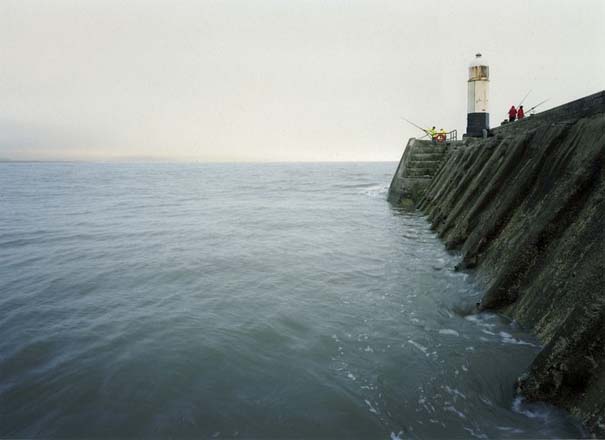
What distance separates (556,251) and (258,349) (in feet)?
15.2

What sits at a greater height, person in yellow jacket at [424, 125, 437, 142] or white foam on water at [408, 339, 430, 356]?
person in yellow jacket at [424, 125, 437, 142]

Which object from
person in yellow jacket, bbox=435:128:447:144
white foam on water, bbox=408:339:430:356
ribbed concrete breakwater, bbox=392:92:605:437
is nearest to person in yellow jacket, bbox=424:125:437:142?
person in yellow jacket, bbox=435:128:447:144

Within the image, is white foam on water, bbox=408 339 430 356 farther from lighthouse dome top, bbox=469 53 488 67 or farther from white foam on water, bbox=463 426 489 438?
lighthouse dome top, bbox=469 53 488 67

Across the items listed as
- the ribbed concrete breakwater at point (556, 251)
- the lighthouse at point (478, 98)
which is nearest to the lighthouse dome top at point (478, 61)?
the lighthouse at point (478, 98)

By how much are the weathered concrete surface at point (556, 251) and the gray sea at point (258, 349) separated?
310 millimetres

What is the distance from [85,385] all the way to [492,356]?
545 centimetres

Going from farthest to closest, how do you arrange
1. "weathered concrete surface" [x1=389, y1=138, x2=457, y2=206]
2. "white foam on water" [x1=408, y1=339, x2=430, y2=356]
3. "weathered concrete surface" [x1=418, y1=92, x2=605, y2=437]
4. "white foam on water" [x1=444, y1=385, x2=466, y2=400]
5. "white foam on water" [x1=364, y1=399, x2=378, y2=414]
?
"weathered concrete surface" [x1=389, y1=138, x2=457, y2=206] → "white foam on water" [x1=408, y1=339, x2=430, y2=356] → "white foam on water" [x1=444, y1=385, x2=466, y2=400] → "white foam on water" [x1=364, y1=399, x2=378, y2=414] → "weathered concrete surface" [x1=418, y1=92, x2=605, y2=437]

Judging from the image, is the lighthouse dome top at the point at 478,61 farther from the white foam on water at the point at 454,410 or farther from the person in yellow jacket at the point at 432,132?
the white foam on water at the point at 454,410

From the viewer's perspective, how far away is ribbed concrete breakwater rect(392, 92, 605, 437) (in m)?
3.63

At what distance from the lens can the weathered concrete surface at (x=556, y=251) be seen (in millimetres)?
3633

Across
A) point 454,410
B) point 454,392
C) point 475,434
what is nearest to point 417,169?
point 454,392

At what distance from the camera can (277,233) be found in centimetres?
1622

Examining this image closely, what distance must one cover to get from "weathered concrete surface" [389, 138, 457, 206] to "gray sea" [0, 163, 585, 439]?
1221 centimetres

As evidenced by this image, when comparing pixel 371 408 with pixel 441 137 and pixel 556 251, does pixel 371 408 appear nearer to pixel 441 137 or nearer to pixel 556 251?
pixel 556 251
